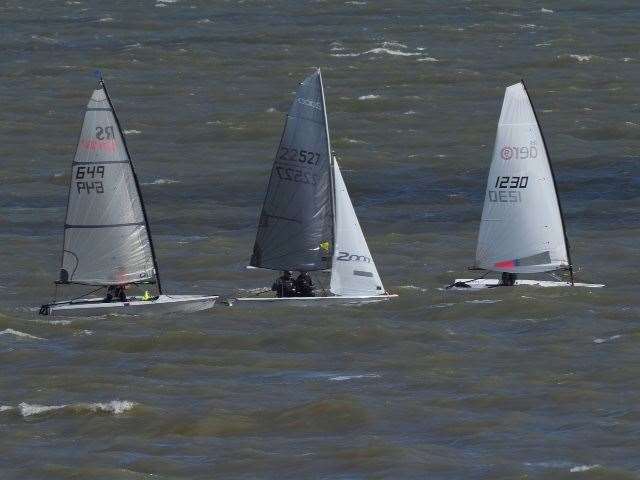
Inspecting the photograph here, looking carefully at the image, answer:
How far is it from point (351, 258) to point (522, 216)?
6.36 metres

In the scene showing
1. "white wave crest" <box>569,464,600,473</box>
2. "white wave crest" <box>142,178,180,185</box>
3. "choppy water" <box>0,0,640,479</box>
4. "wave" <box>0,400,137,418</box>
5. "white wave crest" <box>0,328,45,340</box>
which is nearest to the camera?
"white wave crest" <box>569,464,600,473</box>

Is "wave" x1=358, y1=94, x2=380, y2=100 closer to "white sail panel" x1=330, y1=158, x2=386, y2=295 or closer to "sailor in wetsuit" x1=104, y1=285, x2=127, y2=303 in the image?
"white sail panel" x1=330, y1=158, x2=386, y2=295

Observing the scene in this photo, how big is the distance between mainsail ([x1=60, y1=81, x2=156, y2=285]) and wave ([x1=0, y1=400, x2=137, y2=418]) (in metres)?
9.45

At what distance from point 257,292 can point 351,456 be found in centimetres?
1614

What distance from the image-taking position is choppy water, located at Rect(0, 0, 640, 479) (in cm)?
3716

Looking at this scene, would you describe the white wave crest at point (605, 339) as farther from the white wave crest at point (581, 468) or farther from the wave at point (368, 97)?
the wave at point (368, 97)

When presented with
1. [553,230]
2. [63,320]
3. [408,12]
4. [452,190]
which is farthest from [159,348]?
[408,12]

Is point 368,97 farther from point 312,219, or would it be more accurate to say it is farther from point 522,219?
point 312,219

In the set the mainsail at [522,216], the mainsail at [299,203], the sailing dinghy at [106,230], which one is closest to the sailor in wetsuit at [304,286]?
the mainsail at [299,203]

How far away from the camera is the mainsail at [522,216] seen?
5216cm

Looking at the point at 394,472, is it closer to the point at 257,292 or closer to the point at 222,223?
the point at 257,292

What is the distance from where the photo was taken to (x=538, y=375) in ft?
137

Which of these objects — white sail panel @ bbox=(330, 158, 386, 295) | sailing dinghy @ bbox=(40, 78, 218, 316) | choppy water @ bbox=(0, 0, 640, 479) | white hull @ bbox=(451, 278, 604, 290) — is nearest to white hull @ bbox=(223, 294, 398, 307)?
white sail panel @ bbox=(330, 158, 386, 295)

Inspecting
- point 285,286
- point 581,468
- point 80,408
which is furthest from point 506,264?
point 581,468
